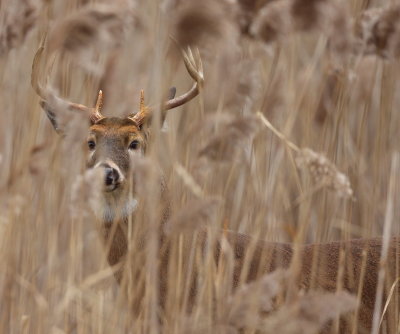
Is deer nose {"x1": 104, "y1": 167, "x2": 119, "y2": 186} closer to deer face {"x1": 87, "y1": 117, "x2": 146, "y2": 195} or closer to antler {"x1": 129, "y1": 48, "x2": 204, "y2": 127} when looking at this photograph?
deer face {"x1": 87, "y1": 117, "x2": 146, "y2": 195}

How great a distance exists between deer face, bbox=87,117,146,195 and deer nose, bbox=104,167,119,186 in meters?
0.17

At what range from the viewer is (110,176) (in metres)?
4.09

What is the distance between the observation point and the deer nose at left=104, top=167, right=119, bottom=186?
4082 millimetres

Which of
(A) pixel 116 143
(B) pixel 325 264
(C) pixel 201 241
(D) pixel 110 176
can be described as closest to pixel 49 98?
(D) pixel 110 176

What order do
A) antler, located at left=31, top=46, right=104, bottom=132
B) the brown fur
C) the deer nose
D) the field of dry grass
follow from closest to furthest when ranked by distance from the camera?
1. the field of dry grass
2. antler, located at left=31, top=46, right=104, bottom=132
3. the deer nose
4. the brown fur

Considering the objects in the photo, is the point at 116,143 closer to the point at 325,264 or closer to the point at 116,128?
the point at 116,128

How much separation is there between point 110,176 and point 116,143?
54 centimetres

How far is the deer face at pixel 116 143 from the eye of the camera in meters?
4.48

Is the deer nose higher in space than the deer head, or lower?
lower

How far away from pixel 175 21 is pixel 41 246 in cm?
214

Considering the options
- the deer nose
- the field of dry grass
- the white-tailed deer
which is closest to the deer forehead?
the white-tailed deer

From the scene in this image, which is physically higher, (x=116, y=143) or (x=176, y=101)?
(x=176, y=101)

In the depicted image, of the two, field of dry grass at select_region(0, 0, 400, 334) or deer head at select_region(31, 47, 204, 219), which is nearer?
field of dry grass at select_region(0, 0, 400, 334)

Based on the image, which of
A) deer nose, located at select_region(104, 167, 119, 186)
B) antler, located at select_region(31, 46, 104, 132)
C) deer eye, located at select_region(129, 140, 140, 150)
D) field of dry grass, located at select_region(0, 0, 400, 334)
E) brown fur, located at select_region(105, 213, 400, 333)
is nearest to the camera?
field of dry grass, located at select_region(0, 0, 400, 334)
